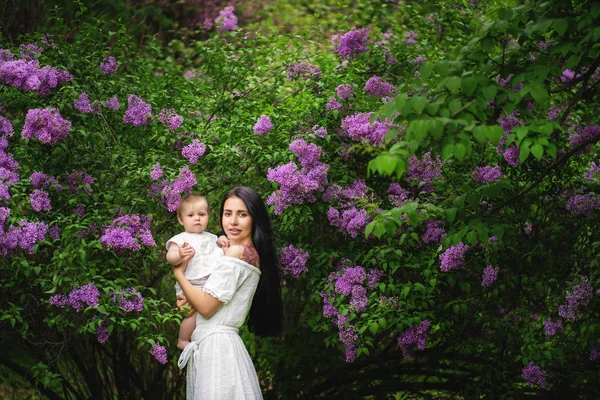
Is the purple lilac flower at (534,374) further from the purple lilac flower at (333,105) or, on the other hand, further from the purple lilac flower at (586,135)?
the purple lilac flower at (333,105)

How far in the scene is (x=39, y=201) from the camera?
3.71 metres

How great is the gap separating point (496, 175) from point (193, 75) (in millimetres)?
2219

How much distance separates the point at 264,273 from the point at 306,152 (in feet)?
2.08

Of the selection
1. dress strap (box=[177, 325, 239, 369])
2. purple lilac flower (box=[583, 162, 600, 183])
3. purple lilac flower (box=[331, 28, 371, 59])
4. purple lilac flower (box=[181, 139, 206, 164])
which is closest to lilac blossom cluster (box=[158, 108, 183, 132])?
purple lilac flower (box=[181, 139, 206, 164])

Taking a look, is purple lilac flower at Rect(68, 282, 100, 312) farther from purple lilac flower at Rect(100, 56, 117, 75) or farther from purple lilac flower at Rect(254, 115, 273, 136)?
purple lilac flower at Rect(100, 56, 117, 75)

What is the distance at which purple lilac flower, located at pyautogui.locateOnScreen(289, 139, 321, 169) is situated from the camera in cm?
396

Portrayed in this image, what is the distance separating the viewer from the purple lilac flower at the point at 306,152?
396 cm

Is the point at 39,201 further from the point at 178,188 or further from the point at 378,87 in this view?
the point at 378,87

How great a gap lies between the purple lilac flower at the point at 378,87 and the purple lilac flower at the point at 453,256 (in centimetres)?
95

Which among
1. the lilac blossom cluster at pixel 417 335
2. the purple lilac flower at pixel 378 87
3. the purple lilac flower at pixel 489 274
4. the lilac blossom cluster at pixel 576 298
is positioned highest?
the purple lilac flower at pixel 378 87

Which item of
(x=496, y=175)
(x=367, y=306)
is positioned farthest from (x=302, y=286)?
(x=496, y=175)

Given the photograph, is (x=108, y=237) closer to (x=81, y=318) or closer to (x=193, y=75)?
(x=81, y=318)

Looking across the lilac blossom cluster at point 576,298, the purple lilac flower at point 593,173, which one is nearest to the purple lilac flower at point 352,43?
the purple lilac flower at point 593,173

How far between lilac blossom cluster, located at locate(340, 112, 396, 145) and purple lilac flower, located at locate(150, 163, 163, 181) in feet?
2.98
